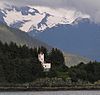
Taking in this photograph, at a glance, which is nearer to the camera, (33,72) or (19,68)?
(19,68)

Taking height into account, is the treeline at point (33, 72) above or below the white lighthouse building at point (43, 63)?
below

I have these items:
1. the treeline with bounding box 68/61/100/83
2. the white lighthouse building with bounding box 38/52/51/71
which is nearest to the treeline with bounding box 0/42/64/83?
the white lighthouse building with bounding box 38/52/51/71

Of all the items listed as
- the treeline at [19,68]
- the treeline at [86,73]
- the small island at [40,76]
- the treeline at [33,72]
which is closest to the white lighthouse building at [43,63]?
the small island at [40,76]

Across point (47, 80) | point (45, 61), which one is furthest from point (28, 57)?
point (47, 80)

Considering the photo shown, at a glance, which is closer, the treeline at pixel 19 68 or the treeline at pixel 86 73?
the treeline at pixel 19 68

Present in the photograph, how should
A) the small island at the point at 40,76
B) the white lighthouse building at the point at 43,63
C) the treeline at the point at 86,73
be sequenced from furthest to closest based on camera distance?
the white lighthouse building at the point at 43,63 → the treeline at the point at 86,73 → the small island at the point at 40,76

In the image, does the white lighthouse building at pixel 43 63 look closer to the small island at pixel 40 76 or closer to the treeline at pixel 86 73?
the small island at pixel 40 76

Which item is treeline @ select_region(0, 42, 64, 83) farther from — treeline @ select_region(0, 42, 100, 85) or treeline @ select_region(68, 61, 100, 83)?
treeline @ select_region(68, 61, 100, 83)

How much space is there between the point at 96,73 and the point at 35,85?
76.5 ft

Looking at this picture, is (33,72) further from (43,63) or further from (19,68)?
(43,63)

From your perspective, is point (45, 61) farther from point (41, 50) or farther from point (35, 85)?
point (35, 85)


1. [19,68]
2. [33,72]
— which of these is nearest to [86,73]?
[33,72]

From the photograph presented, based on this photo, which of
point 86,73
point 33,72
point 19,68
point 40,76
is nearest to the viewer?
point 19,68

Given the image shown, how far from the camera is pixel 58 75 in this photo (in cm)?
15562
